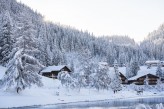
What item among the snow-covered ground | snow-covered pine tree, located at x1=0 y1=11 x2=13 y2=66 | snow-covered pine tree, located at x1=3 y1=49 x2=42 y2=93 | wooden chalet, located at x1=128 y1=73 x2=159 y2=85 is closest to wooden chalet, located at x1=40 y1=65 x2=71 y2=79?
the snow-covered ground

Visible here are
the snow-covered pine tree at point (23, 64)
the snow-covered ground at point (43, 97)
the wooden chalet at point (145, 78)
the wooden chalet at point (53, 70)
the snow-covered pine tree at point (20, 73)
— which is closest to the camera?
the snow-covered ground at point (43, 97)

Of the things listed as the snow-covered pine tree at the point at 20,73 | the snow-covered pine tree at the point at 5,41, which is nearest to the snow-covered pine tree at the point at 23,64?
the snow-covered pine tree at the point at 20,73

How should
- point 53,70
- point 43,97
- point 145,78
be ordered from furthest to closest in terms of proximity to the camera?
point 145,78 < point 53,70 < point 43,97

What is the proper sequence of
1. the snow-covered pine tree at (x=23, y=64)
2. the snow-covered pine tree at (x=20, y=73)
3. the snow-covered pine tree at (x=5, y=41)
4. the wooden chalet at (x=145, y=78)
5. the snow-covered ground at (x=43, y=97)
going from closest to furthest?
the snow-covered ground at (x=43, y=97), the snow-covered pine tree at (x=20, y=73), the snow-covered pine tree at (x=23, y=64), the snow-covered pine tree at (x=5, y=41), the wooden chalet at (x=145, y=78)

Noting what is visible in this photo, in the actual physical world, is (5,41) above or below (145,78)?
above

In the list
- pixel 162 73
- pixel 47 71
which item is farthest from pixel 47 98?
pixel 162 73

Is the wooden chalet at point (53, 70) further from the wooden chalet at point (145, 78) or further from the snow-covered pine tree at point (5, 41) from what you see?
the wooden chalet at point (145, 78)

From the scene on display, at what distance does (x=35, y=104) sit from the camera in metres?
49.3

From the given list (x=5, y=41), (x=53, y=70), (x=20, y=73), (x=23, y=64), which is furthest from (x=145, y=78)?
(x=20, y=73)

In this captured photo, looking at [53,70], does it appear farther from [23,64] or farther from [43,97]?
[23,64]

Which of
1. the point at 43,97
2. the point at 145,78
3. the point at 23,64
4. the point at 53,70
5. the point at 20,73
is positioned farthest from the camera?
the point at 145,78

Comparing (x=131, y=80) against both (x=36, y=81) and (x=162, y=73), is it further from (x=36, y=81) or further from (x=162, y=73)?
(x=36, y=81)

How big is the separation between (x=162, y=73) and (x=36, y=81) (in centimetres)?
9771

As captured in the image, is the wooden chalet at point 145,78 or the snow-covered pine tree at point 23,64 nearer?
the snow-covered pine tree at point 23,64
